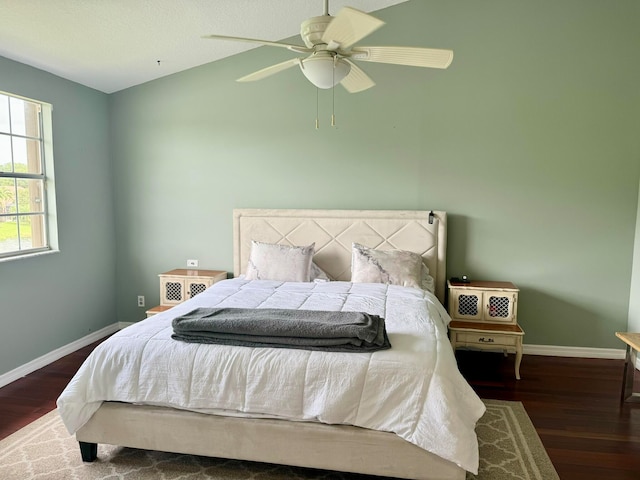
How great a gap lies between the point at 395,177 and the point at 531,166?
119cm

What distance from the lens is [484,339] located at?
11.8 ft

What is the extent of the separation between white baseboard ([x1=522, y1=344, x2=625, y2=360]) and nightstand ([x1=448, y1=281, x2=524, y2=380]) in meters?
0.45

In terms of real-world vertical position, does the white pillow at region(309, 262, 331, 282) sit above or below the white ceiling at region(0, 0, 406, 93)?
below

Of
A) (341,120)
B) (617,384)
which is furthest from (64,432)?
(617,384)

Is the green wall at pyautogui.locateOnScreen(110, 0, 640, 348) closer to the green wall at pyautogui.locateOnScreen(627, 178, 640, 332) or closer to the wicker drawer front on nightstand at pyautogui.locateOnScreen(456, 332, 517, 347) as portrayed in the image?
the green wall at pyautogui.locateOnScreen(627, 178, 640, 332)

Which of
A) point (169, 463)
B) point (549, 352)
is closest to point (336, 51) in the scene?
point (169, 463)

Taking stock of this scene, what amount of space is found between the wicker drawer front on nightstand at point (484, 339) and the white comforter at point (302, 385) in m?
1.24

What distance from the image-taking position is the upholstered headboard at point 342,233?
401 cm

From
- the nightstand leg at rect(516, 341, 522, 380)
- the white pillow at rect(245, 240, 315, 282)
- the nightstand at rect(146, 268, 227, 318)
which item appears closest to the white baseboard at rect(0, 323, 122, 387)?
the nightstand at rect(146, 268, 227, 318)

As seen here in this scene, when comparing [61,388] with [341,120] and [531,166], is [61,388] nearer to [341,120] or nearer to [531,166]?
[341,120]

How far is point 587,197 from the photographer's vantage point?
386cm

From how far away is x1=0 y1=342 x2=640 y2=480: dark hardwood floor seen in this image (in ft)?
8.09

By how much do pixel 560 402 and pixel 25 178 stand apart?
4.50m

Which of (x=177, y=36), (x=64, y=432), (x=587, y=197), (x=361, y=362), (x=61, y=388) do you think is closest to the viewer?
(x=361, y=362)
